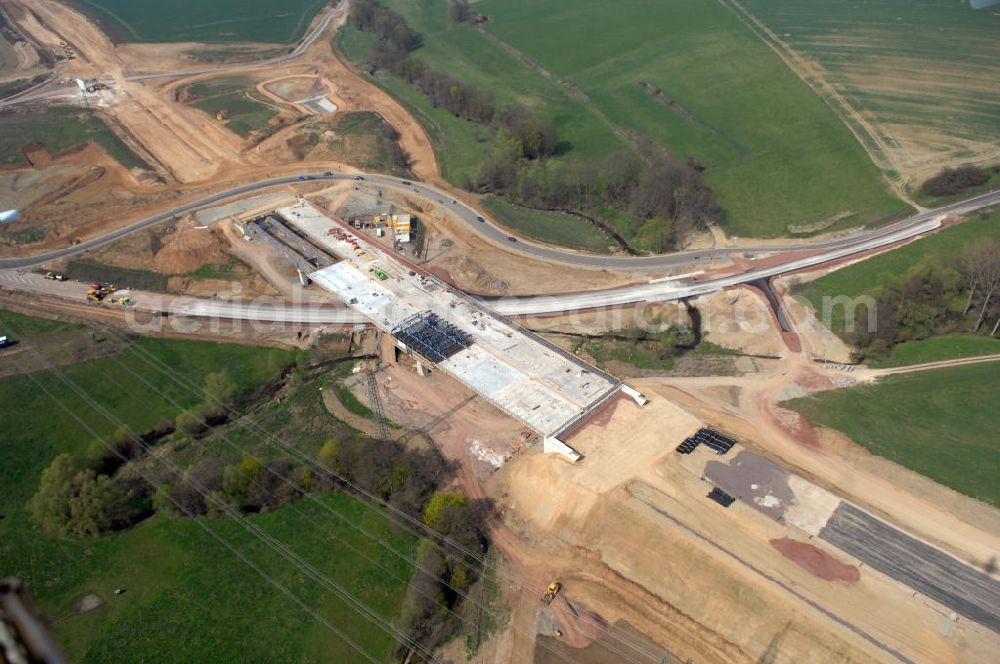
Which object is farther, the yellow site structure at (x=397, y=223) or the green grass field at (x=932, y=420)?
the yellow site structure at (x=397, y=223)

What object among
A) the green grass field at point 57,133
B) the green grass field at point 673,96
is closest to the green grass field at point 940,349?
the green grass field at point 673,96

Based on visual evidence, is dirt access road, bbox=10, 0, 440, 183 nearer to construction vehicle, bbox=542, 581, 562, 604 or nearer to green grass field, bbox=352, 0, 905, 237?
green grass field, bbox=352, 0, 905, 237

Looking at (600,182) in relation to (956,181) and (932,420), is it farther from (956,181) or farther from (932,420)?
(932,420)

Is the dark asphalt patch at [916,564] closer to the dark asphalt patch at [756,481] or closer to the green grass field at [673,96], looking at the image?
the dark asphalt patch at [756,481]

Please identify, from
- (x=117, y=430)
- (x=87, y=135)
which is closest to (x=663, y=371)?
(x=117, y=430)

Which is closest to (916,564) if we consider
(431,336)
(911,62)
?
(431,336)

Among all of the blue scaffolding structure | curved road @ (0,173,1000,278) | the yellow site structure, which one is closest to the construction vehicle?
the blue scaffolding structure

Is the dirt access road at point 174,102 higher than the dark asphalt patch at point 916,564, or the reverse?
the dark asphalt patch at point 916,564

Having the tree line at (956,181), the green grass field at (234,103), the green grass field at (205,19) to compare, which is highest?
the tree line at (956,181)
